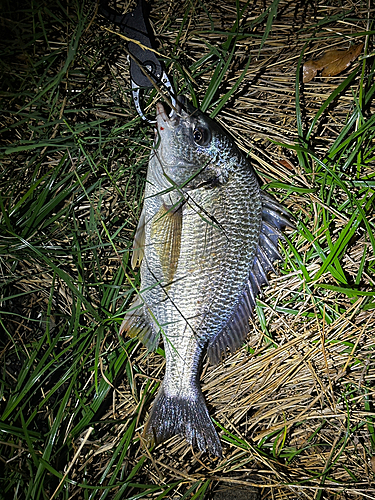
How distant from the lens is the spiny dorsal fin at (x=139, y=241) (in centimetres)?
230

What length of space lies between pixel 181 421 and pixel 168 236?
1.16 meters

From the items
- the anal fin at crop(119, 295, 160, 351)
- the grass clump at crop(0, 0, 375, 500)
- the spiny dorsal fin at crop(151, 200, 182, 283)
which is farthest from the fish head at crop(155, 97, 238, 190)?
the anal fin at crop(119, 295, 160, 351)

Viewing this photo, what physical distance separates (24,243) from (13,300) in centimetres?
53

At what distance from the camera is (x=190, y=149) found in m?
2.04

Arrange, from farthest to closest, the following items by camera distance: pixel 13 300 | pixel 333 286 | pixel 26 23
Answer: pixel 13 300
pixel 26 23
pixel 333 286

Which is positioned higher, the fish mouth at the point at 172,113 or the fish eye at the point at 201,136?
the fish mouth at the point at 172,113

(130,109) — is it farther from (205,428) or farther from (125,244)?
(205,428)

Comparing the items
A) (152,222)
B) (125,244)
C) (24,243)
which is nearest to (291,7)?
(152,222)

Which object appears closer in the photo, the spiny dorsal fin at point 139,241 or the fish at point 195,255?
the fish at point 195,255

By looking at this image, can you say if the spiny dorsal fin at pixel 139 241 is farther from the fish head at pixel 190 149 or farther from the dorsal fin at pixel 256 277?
the dorsal fin at pixel 256 277

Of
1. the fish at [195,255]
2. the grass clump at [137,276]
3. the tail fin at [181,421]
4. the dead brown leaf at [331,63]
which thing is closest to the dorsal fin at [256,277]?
the fish at [195,255]

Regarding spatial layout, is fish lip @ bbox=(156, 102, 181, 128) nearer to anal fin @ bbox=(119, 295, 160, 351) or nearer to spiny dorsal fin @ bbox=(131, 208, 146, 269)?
spiny dorsal fin @ bbox=(131, 208, 146, 269)

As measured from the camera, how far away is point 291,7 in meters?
2.49

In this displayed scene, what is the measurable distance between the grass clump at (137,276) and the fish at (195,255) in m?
0.17
